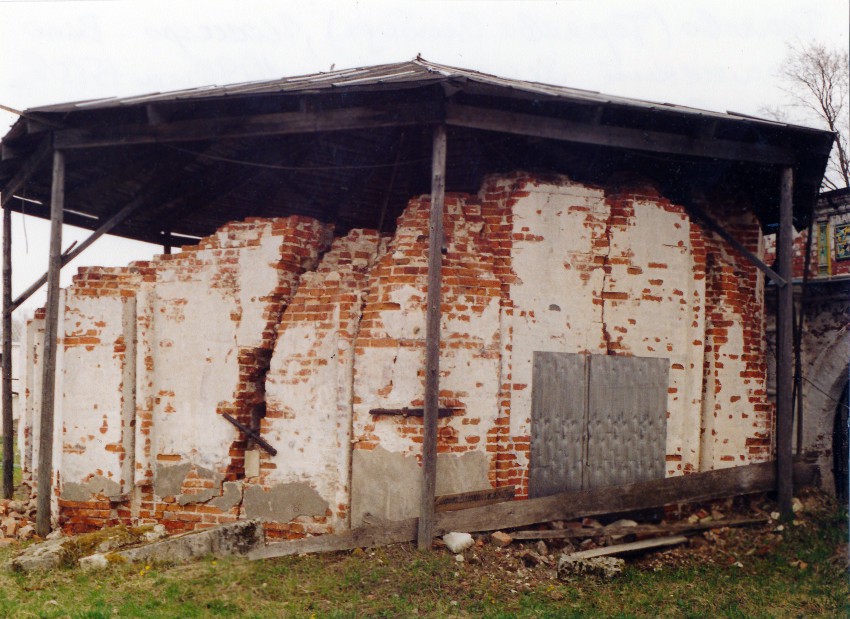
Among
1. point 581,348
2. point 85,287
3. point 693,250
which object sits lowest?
point 581,348

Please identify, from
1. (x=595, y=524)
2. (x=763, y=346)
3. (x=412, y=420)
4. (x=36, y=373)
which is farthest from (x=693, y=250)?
(x=36, y=373)

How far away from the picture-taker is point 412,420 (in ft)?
20.9

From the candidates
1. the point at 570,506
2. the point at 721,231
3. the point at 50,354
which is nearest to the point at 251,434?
the point at 50,354

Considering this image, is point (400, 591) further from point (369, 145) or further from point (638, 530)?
point (369, 145)

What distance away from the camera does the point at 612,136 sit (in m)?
6.70

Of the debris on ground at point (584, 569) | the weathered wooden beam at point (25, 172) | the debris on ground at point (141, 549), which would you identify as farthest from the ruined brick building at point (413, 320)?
the debris on ground at point (584, 569)

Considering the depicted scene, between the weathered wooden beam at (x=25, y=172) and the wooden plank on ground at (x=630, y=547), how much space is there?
654 centimetres

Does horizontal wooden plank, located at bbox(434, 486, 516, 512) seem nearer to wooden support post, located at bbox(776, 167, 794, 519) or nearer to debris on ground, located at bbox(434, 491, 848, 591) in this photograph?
debris on ground, located at bbox(434, 491, 848, 591)

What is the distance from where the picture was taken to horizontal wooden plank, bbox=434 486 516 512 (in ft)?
20.7

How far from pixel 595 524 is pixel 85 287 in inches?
231

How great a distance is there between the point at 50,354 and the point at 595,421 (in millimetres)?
5498

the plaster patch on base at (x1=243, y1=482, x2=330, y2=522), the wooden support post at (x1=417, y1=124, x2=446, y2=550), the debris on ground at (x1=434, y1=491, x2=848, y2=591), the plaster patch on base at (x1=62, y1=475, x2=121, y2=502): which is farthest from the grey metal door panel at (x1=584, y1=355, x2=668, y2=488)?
the plaster patch on base at (x1=62, y1=475, x2=121, y2=502)

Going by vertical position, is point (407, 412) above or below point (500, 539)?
above

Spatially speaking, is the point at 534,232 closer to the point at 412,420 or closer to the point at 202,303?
the point at 412,420
